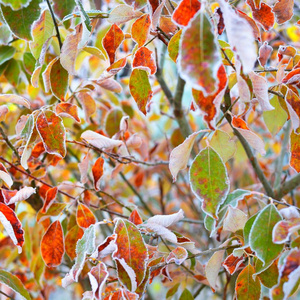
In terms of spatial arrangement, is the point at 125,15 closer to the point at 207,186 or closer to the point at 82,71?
the point at 207,186

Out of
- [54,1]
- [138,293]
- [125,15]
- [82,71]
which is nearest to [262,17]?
[125,15]

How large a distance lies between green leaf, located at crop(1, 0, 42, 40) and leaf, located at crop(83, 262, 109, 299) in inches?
15.9

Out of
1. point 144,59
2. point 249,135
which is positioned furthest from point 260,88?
point 144,59

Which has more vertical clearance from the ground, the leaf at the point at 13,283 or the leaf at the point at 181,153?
the leaf at the point at 181,153

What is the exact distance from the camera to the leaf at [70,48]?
568mm

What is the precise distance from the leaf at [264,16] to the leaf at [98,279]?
1.45 feet

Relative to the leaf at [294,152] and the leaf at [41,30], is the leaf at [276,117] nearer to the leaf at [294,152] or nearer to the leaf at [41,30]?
the leaf at [294,152]

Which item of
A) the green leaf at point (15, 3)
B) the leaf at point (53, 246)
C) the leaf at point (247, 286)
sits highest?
the green leaf at point (15, 3)

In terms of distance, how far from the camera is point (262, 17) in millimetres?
591

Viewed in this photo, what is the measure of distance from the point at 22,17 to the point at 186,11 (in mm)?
333

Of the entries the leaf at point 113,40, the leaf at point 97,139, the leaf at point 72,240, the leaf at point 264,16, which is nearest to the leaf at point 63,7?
the leaf at point 113,40

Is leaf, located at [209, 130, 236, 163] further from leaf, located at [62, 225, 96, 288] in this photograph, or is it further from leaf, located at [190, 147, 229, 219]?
leaf, located at [62, 225, 96, 288]

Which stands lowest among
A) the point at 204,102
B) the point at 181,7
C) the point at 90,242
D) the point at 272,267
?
the point at 272,267

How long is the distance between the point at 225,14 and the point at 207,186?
22 centimetres
